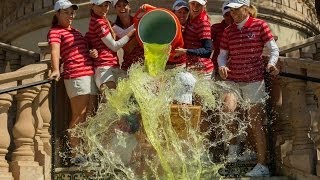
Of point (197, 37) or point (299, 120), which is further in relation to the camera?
point (197, 37)

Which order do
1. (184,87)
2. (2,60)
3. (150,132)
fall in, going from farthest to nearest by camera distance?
1. (2,60)
2. (184,87)
3. (150,132)

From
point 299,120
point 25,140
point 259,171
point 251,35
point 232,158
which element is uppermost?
point 251,35

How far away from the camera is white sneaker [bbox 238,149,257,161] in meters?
7.16

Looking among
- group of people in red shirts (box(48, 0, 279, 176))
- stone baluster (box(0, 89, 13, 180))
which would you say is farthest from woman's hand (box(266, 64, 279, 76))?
stone baluster (box(0, 89, 13, 180))

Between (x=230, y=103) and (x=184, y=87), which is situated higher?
(x=184, y=87)

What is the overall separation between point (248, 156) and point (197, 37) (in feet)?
4.88

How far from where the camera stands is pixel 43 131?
751 centimetres

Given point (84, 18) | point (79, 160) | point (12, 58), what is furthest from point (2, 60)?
point (79, 160)

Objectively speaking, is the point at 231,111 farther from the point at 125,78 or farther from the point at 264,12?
the point at 264,12

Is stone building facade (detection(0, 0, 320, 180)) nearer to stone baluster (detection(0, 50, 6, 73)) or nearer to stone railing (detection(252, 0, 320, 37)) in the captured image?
stone baluster (detection(0, 50, 6, 73))

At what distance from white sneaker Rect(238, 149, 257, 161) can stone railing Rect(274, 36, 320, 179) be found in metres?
0.28

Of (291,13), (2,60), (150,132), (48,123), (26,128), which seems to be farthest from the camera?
(291,13)

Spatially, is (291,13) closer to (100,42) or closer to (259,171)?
(100,42)

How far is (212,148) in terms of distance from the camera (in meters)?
7.47
